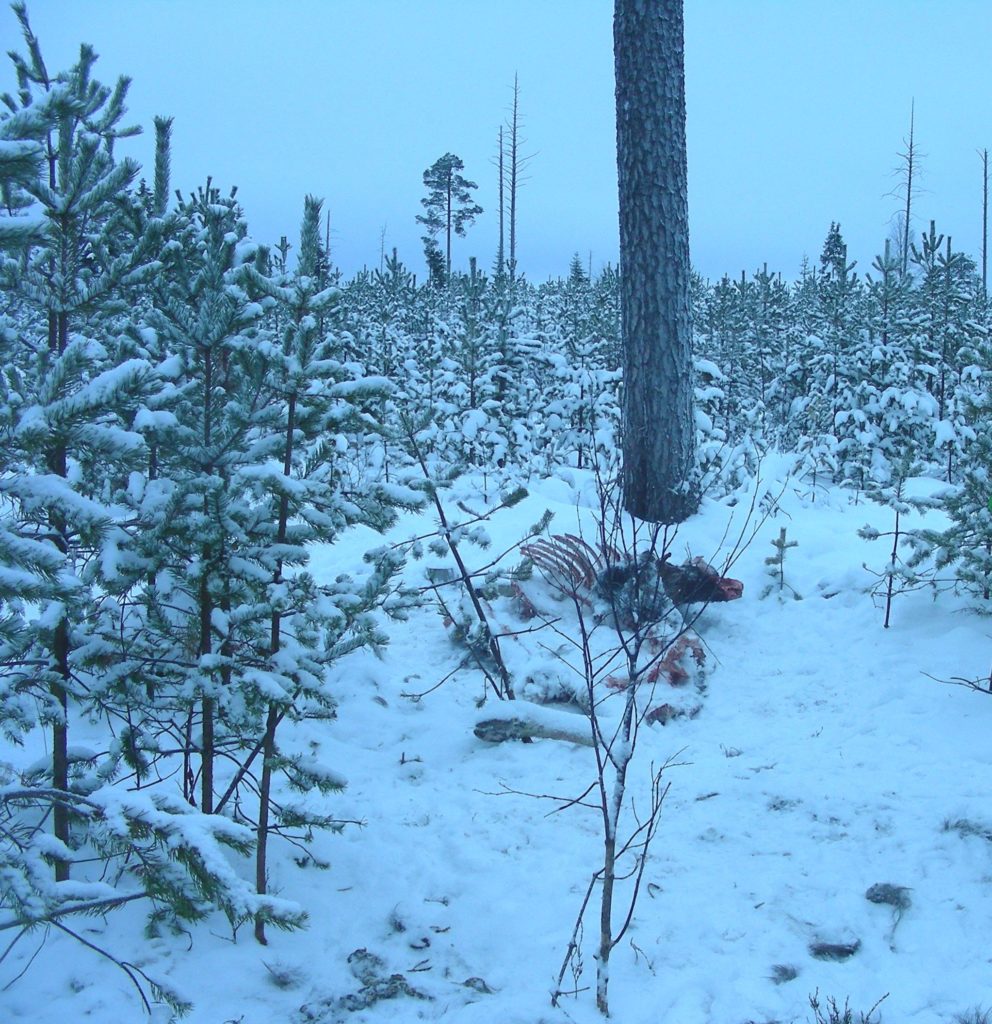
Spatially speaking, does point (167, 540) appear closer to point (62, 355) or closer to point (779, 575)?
point (62, 355)

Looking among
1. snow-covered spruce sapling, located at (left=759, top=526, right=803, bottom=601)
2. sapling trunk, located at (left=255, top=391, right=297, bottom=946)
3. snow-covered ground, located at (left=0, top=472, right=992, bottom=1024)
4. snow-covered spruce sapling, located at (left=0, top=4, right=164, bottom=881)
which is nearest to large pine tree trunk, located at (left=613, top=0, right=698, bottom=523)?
snow-covered spruce sapling, located at (left=759, top=526, right=803, bottom=601)

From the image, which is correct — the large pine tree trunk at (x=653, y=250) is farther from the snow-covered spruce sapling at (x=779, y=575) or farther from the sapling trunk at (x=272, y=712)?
the sapling trunk at (x=272, y=712)

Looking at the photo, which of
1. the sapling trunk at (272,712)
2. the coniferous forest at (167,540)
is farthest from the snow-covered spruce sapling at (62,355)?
the sapling trunk at (272,712)

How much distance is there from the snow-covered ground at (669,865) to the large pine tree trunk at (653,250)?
1823 mm

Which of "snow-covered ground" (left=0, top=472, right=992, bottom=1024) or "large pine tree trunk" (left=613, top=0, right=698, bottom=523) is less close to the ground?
"large pine tree trunk" (left=613, top=0, right=698, bottom=523)

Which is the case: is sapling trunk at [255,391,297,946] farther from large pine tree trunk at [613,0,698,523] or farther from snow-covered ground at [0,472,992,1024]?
large pine tree trunk at [613,0,698,523]

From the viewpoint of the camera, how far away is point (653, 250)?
671 centimetres

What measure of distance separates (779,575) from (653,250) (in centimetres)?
287

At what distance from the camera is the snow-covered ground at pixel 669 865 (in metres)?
2.72

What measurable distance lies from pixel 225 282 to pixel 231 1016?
8.60 feet

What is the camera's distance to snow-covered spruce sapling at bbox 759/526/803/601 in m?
6.34

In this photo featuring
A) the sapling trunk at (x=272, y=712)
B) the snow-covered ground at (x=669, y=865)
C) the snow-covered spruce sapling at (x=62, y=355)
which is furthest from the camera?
the sapling trunk at (x=272, y=712)

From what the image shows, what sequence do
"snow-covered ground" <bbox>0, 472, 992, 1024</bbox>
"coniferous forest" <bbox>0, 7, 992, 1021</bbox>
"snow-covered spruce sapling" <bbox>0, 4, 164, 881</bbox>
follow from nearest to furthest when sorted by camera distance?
"snow-covered spruce sapling" <bbox>0, 4, 164, 881</bbox> → "coniferous forest" <bbox>0, 7, 992, 1021</bbox> → "snow-covered ground" <bbox>0, 472, 992, 1024</bbox>

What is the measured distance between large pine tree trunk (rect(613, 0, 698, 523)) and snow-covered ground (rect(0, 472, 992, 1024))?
1823 mm
